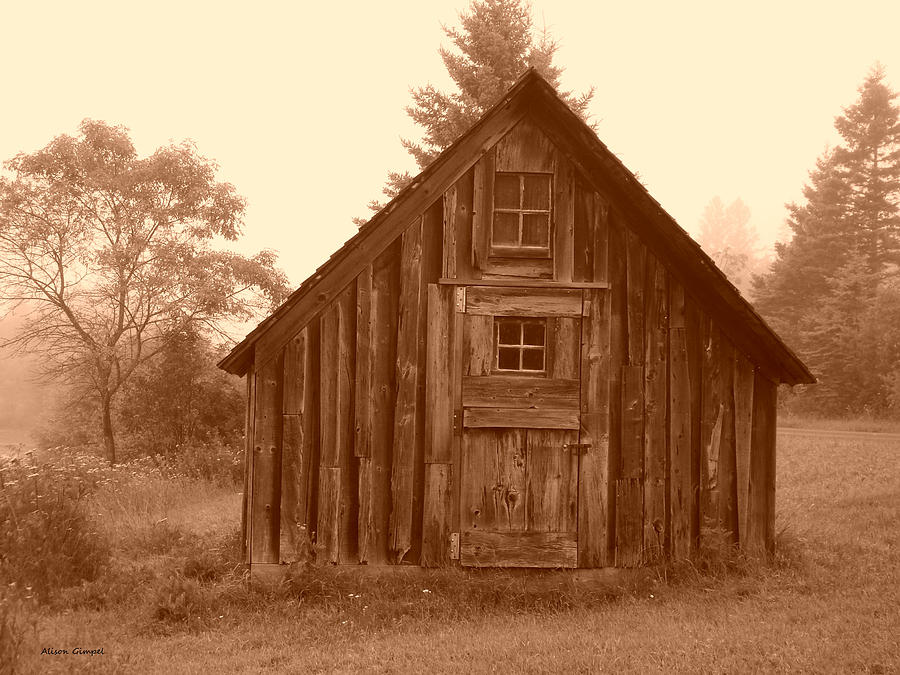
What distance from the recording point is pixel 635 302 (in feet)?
31.3

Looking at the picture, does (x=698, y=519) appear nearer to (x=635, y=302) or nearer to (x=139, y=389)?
(x=635, y=302)

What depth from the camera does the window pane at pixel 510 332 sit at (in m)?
9.51

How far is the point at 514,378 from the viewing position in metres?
9.35

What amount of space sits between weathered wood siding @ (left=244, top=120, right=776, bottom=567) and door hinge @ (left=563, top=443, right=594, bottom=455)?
0.09 ft

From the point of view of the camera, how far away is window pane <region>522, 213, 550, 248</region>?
9.52 meters

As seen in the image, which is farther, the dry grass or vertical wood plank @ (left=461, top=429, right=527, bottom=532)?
the dry grass

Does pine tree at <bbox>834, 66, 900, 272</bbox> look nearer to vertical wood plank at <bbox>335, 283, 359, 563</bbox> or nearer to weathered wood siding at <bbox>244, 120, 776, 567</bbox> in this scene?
weathered wood siding at <bbox>244, 120, 776, 567</bbox>

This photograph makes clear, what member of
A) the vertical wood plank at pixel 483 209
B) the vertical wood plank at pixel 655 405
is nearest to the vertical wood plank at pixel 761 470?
the vertical wood plank at pixel 655 405

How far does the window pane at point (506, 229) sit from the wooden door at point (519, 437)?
625mm

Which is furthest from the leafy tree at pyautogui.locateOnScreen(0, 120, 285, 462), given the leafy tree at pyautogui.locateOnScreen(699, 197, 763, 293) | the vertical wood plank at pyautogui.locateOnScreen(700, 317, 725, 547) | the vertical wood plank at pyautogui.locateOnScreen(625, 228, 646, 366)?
the leafy tree at pyautogui.locateOnScreen(699, 197, 763, 293)

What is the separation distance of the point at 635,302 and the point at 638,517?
→ 2.62m

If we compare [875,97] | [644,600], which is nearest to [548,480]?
[644,600]

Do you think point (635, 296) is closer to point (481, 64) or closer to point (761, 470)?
point (761, 470)

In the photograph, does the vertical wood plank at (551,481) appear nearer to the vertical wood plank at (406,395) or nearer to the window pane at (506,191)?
the vertical wood plank at (406,395)
